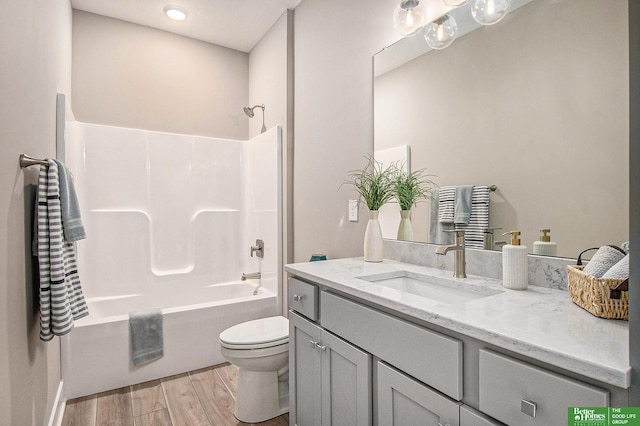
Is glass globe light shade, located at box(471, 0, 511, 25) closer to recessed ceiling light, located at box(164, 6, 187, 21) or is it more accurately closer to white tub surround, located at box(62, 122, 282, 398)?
white tub surround, located at box(62, 122, 282, 398)

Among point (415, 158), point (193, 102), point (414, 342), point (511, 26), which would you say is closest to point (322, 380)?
point (414, 342)

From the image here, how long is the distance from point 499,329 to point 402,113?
1246mm

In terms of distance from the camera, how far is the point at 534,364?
2.40ft

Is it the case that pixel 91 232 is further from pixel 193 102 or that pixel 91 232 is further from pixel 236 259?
pixel 193 102

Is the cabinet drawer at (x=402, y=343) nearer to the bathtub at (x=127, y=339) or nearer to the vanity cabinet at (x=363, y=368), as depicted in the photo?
the vanity cabinet at (x=363, y=368)

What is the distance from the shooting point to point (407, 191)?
1750 mm

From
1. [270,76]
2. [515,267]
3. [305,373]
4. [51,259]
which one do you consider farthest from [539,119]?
[270,76]

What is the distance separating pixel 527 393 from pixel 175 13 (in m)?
3.35

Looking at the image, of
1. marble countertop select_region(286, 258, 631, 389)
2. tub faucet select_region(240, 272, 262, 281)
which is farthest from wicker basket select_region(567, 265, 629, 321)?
tub faucet select_region(240, 272, 262, 281)

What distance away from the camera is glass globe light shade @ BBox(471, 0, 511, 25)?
1352 millimetres

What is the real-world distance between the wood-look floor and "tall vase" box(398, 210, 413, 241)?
122 centimetres

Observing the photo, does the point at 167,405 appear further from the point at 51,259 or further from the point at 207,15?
the point at 207,15

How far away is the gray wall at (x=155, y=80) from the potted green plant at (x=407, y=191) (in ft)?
7.32

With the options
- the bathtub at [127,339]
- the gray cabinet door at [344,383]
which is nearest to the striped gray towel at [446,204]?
the gray cabinet door at [344,383]
